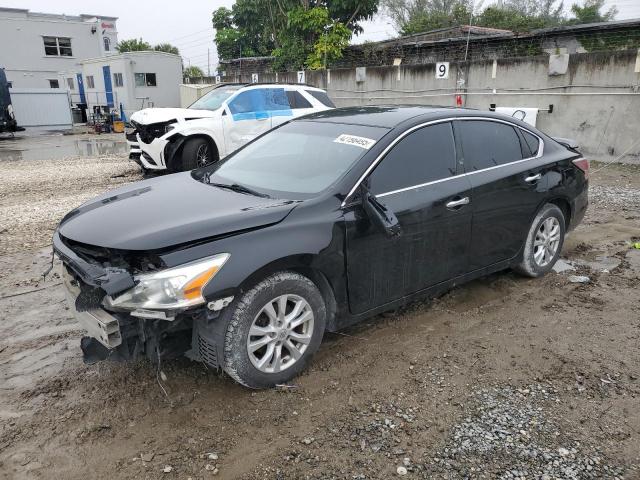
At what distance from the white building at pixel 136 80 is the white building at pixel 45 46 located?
15.6ft

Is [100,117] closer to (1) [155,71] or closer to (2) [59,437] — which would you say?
(1) [155,71]

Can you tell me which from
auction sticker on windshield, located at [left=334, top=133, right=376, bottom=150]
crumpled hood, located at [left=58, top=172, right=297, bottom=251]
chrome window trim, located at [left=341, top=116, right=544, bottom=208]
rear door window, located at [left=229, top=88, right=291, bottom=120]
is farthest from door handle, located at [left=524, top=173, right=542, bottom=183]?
rear door window, located at [left=229, top=88, right=291, bottom=120]

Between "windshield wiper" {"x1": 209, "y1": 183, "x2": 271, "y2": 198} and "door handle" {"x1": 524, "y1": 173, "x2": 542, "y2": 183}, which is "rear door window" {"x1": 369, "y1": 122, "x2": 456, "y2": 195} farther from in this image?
"door handle" {"x1": 524, "y1": 173, "x2": 542, "y2": 183}

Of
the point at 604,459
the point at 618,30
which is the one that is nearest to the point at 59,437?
the point at 604,459

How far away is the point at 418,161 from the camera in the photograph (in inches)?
146

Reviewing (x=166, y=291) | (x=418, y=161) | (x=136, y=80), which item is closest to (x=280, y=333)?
(x=166, y=291)

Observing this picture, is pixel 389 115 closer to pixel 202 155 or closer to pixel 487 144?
pixel 487 144

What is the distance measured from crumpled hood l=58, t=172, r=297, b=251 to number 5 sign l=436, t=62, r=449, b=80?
11.4 m

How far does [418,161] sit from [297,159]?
2.96 feet

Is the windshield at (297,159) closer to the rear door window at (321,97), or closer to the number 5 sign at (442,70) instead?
the rear door window at (321,97)

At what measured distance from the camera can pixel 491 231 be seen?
4145mm

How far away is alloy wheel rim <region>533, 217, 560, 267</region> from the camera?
15.4 ft

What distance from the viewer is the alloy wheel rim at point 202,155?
9.28 m

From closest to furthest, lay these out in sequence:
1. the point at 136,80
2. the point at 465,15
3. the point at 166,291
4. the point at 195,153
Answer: the point at 166,291 → the point at 195,153 → the point at 136,80 → the point at 465,15
